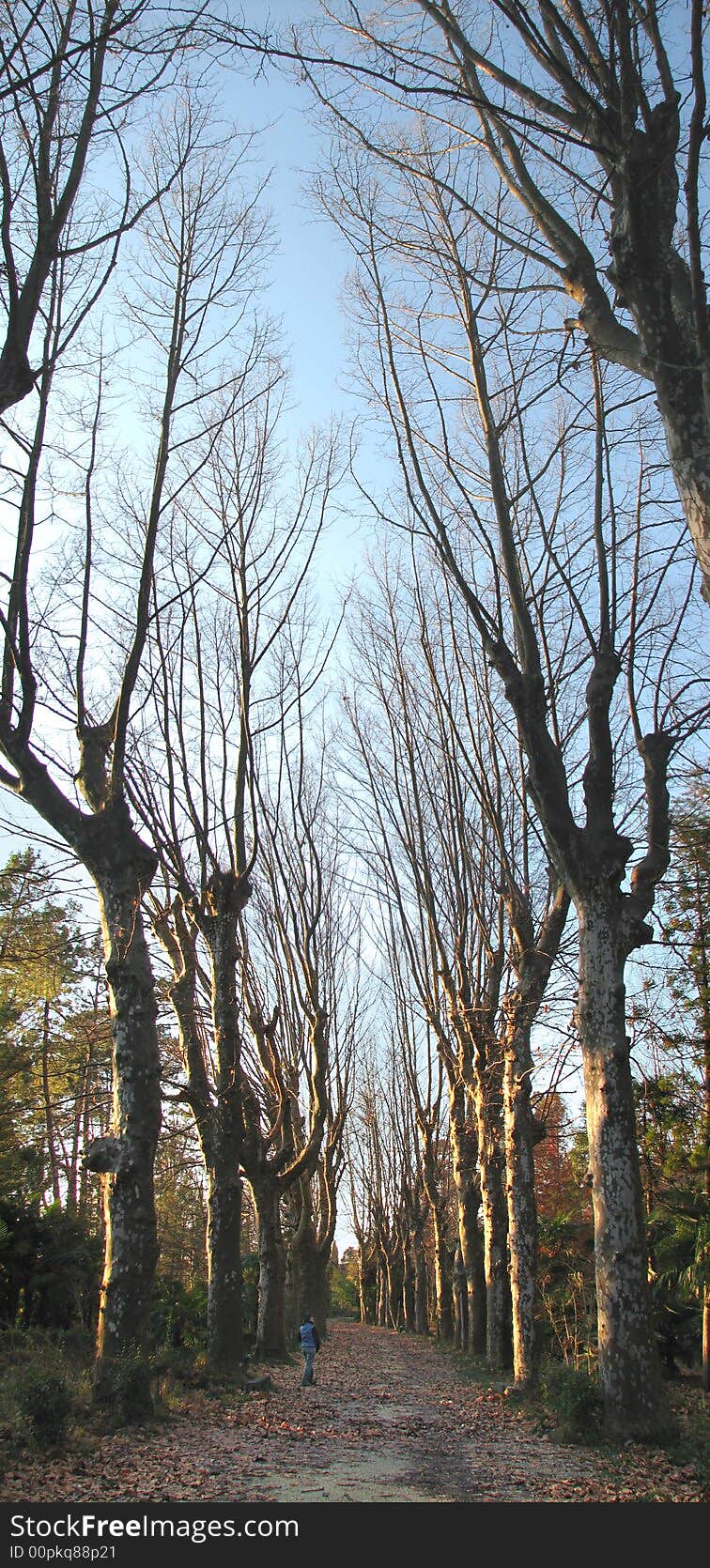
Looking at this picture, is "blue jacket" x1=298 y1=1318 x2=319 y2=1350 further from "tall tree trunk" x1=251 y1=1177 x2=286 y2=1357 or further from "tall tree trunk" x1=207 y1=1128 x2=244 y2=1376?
"tall tree trunk" x1=207 y1=1128 x2=244 y2=1376

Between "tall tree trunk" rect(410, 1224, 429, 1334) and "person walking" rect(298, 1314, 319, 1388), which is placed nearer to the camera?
"person walking" rect(298, 1314, 319, 1388)

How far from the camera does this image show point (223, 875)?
12.8 meters

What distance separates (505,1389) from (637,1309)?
5612 mm

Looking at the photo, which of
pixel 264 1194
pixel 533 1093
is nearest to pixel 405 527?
pixel 533 1093

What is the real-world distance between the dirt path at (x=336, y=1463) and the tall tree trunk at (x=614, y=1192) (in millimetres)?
428

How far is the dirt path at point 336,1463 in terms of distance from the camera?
18.2 ft

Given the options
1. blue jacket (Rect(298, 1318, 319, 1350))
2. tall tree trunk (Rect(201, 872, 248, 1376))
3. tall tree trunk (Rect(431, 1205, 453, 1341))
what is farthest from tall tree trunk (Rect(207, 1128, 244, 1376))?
tall tree trunk (Rect(431, 1205, 453, 1341))

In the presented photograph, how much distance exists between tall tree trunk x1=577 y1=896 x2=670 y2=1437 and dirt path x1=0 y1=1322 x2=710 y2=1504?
428mm

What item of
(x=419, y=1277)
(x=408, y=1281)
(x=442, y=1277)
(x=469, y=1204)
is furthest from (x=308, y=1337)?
(x=408, y=1281)

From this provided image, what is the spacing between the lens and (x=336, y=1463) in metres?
6.86

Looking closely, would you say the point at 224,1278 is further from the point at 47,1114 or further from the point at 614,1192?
the point at 47,1114

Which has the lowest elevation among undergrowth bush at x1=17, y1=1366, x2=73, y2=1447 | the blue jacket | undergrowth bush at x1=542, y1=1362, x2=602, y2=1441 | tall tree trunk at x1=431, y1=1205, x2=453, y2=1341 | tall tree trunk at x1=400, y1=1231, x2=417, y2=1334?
tall tree trunk at x1=400, y1=1231, x2=417, y2=1334

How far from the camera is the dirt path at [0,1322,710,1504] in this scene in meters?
5.56

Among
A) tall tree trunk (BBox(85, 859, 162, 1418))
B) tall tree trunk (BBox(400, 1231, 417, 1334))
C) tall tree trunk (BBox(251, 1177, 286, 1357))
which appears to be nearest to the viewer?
tall tree trunk (BBox(85, 859, 162, 1418))
